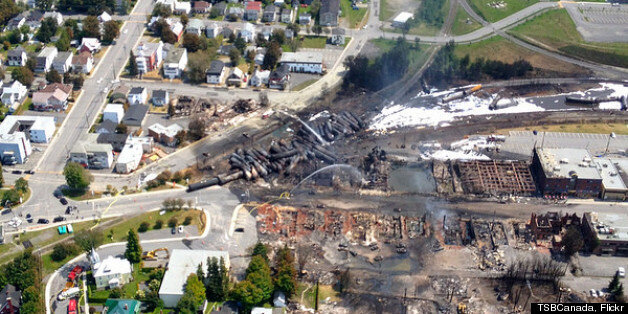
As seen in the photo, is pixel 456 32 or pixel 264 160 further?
pixel 456 32

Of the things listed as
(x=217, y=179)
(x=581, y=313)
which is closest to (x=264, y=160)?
(x=217, y=179)

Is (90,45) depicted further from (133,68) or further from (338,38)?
(338,38)

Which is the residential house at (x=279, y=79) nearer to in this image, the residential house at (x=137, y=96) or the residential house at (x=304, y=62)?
the residential house at (x=304, y=62)

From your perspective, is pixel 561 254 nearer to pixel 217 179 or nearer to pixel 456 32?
pixel 217 179

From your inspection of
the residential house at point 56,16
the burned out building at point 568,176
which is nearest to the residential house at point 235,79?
the residential house at point 56,16

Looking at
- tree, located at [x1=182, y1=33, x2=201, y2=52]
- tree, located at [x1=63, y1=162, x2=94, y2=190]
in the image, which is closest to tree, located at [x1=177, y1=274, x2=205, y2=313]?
tree, located at [x1=63, y1=162, x2=94, y2=190]

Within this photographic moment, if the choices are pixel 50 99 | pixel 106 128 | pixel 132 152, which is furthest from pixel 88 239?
pixel 50 99
